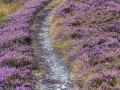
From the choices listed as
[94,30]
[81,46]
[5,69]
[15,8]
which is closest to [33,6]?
[15,8]

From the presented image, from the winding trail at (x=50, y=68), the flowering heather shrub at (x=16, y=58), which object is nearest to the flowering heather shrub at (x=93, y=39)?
the winding trail at (x=50, y=68)

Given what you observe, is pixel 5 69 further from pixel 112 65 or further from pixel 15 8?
pixel 15 8

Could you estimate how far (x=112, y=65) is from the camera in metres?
14.6

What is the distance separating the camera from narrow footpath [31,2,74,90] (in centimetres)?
1377

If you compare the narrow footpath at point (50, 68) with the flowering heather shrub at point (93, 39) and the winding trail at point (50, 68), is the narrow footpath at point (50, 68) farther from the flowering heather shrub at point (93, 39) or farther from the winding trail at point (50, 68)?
the flowering heather shrub at point (93, 39)

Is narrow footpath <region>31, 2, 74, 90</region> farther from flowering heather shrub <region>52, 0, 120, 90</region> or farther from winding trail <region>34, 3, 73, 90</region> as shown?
flowering heather shrub <region>52, 0, 120, 90</region>

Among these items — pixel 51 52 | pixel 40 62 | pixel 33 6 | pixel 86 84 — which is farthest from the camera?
pixel 33 6

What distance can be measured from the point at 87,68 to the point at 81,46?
10.0 feet

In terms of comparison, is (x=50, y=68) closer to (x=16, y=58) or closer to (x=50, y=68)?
(x=50, y=68)

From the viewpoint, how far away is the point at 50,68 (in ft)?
52.7

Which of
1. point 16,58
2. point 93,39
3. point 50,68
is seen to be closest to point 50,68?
point 50,68

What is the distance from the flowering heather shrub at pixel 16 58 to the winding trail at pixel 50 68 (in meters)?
0.68

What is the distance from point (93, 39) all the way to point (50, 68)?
4186 mm

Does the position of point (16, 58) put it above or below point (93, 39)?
above
